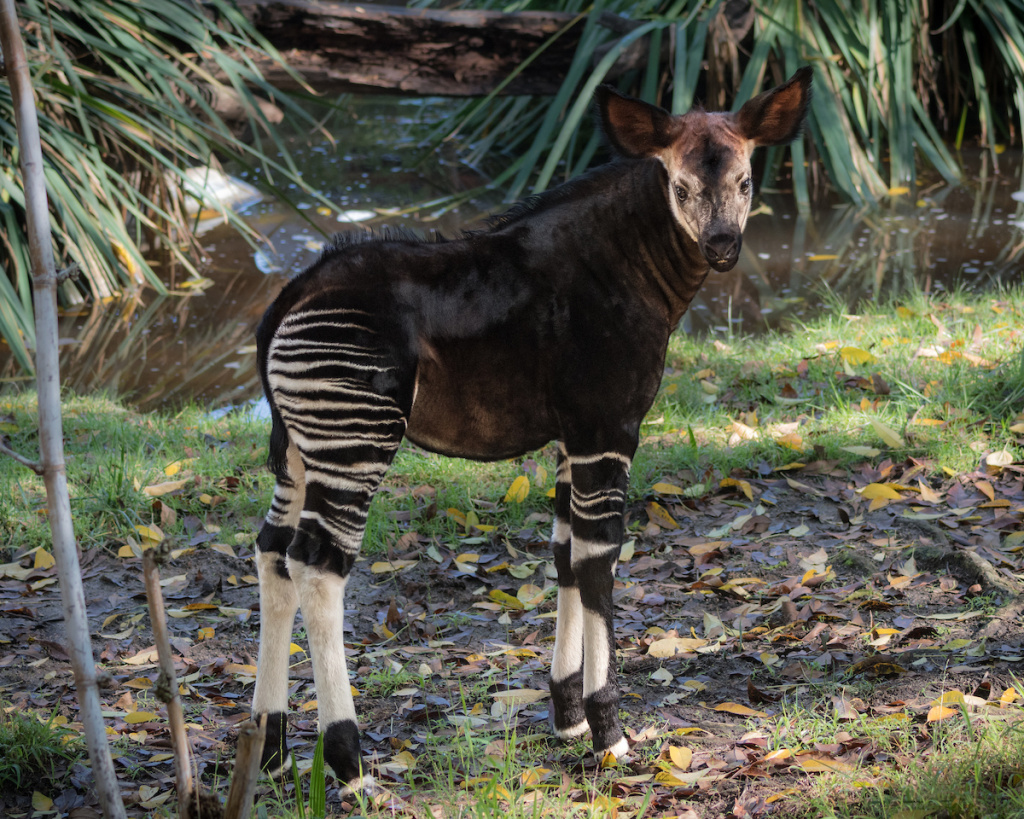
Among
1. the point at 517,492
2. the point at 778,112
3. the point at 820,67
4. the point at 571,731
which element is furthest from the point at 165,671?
the point at 820,67

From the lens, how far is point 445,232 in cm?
802

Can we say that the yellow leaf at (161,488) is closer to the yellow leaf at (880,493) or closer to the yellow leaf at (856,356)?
the yellow leaf at (880,493)

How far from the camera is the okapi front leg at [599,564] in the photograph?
2754 millimetres

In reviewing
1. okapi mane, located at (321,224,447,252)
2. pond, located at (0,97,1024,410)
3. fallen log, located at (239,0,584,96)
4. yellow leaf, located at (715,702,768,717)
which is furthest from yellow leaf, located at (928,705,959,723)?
fallen log, located at (239,0,584,96)

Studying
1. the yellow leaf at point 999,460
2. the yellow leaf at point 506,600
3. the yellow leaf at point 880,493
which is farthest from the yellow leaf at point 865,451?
the yellow leaf at point 506,600

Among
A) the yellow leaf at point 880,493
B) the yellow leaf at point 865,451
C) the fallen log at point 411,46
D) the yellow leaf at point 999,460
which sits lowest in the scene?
the yellow leaf at point 880,493

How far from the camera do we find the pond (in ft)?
20.6

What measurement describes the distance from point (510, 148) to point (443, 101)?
2501mm

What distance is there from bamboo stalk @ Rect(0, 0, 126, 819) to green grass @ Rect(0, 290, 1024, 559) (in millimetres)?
2203

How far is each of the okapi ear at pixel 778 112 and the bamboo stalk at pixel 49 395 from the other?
5.68ft

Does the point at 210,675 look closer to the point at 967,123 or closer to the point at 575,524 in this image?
the point at 575,524

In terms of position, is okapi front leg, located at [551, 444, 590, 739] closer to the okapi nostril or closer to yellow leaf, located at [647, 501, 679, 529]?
the okapi nostril

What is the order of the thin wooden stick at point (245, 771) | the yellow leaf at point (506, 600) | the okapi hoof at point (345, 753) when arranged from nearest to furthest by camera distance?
the thin wooden stick at point (245, 771), the okapi hoof at point (345, 753), the yellow leaf at point (506, 600)

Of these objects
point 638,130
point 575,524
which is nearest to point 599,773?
point 575,524
